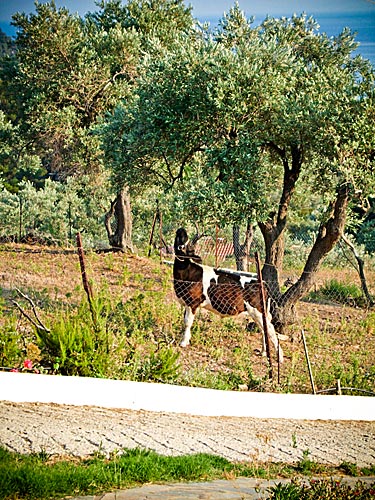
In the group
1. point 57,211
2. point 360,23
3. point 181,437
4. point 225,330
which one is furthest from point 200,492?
point 57,211

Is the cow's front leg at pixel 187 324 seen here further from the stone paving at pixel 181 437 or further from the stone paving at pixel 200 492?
the stone paving at pixel 200 492

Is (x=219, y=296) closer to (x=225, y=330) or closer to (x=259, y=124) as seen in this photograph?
(x=225, y=330)

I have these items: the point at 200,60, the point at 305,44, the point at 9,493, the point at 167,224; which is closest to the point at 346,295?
the point at 305,44

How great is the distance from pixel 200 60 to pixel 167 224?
12151 mm

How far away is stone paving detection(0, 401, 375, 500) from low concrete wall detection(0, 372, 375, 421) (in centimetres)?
16

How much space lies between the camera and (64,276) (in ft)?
50.8

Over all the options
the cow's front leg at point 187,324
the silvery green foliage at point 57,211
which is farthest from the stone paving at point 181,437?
the silvery green foliage at point 57,211

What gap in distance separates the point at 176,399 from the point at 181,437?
1.50 m

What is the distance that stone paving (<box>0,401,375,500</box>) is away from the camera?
5992 millimetres

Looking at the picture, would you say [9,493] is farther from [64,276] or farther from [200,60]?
[64,276]

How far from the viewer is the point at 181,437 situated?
7.51 metres

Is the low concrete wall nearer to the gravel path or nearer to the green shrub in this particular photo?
the gravel path

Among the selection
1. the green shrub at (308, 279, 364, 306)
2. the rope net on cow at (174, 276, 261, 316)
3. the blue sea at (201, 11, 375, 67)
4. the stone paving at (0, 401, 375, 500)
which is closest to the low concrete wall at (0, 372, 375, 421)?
the stone paving at (0, 401, 375, 500)

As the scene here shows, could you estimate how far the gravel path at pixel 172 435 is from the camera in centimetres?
679
